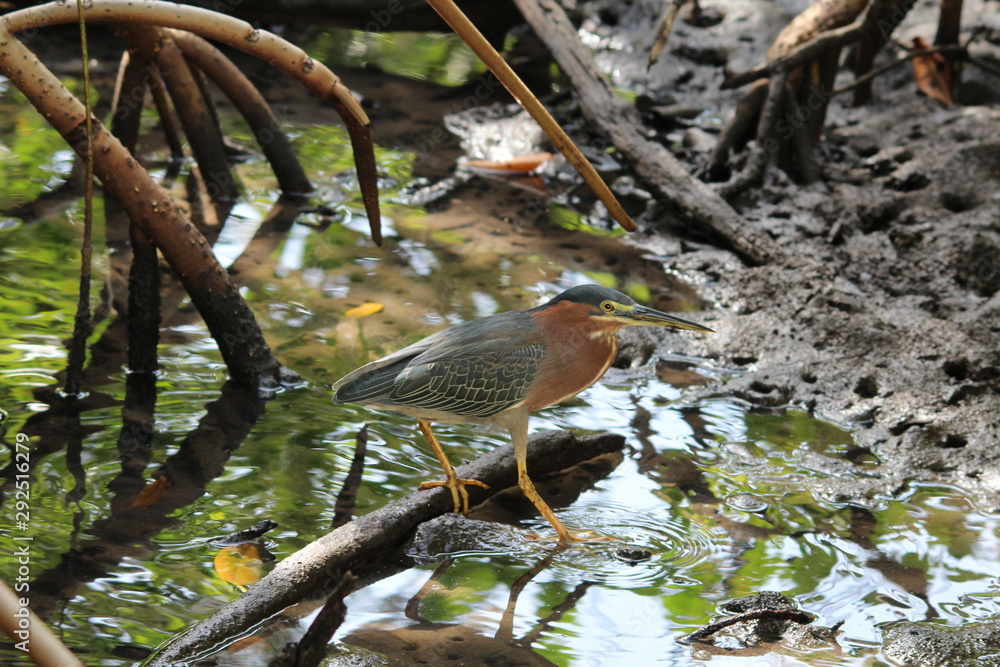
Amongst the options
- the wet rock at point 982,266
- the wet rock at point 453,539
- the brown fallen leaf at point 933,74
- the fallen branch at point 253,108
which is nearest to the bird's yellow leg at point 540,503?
the wet rock at point 453,539

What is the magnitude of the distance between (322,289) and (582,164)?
7.76 ft

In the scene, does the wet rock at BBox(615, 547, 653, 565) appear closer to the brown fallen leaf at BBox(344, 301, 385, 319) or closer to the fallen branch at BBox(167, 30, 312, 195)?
the brown fallen leaf at BBox(344, 301, 385, 319)

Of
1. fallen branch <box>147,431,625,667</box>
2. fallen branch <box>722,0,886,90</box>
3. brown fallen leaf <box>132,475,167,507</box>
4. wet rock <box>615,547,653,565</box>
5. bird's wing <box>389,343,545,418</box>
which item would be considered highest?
fallen branch <box>722,0,886,90</box>

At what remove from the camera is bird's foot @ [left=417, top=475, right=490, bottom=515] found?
12.5ft

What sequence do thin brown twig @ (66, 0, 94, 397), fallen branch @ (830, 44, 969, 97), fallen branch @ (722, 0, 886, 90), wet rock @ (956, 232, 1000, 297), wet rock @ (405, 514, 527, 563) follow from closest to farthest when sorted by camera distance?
1. wet rock @ (405, 514, 527, 563)
2. thin brown twig @ (66, 0, 94, 397)
3. wet rock @ (956, 232, 1000, 297)
4. fallen branch @ (722, 0, 886, 90)
5. fallen branch @ (830, 44, 969, 97)

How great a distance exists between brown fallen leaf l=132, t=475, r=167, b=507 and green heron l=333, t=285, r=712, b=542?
818 mm

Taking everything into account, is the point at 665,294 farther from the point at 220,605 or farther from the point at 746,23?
the point at 746,23

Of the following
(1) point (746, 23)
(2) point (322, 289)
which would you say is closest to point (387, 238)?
(2) point (322, 289)

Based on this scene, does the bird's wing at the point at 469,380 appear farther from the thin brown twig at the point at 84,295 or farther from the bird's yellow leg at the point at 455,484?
the thin brown twig at the point at 84,295

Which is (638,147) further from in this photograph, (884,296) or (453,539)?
(453,539)

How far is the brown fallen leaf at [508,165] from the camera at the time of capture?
7.50 m

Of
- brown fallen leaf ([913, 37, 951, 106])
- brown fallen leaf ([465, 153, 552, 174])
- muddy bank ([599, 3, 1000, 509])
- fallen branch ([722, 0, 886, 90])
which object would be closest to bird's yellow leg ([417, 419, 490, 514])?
muddy bank ([599, 3, 1000, 509])

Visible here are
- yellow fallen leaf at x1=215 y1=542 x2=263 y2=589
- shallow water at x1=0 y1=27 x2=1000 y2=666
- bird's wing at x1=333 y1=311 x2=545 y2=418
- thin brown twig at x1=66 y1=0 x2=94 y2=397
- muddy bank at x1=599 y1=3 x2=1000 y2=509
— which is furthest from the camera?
muddy bank at x1=599 y1=3 x2=1000 y2=509

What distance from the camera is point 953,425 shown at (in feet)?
14.8
